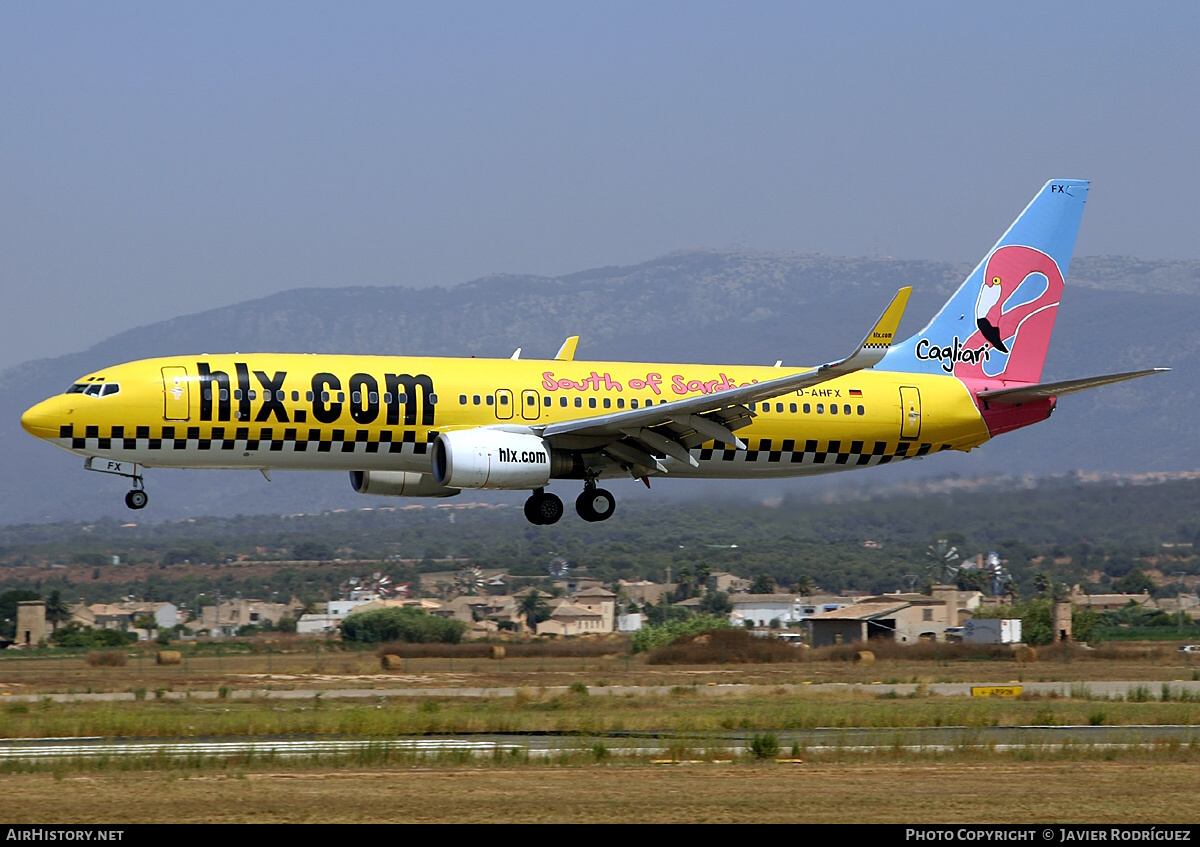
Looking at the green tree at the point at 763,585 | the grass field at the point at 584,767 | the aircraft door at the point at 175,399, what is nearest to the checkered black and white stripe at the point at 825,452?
the grass field at the point at 584,767

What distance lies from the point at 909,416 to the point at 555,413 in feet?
34.4

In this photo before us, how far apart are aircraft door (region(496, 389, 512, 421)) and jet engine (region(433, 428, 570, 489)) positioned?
830mm

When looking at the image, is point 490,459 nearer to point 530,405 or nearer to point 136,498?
point 530,405

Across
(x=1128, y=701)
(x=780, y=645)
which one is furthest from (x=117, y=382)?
(x=780, y=645)

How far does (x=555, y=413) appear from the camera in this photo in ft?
129

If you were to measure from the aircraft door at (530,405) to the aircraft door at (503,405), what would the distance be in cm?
36

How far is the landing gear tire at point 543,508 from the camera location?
3975 centimetres

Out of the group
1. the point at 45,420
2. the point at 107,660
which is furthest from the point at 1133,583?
the point at 45,420

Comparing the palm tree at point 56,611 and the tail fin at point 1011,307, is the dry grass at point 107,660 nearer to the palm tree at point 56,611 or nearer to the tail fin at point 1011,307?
the tail fin at point 1011,307

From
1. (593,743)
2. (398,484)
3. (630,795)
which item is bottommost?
(593,743)

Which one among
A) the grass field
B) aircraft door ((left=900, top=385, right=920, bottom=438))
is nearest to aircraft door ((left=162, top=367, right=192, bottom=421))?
the grass field

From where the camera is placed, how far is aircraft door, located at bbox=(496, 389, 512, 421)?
38.8 m
